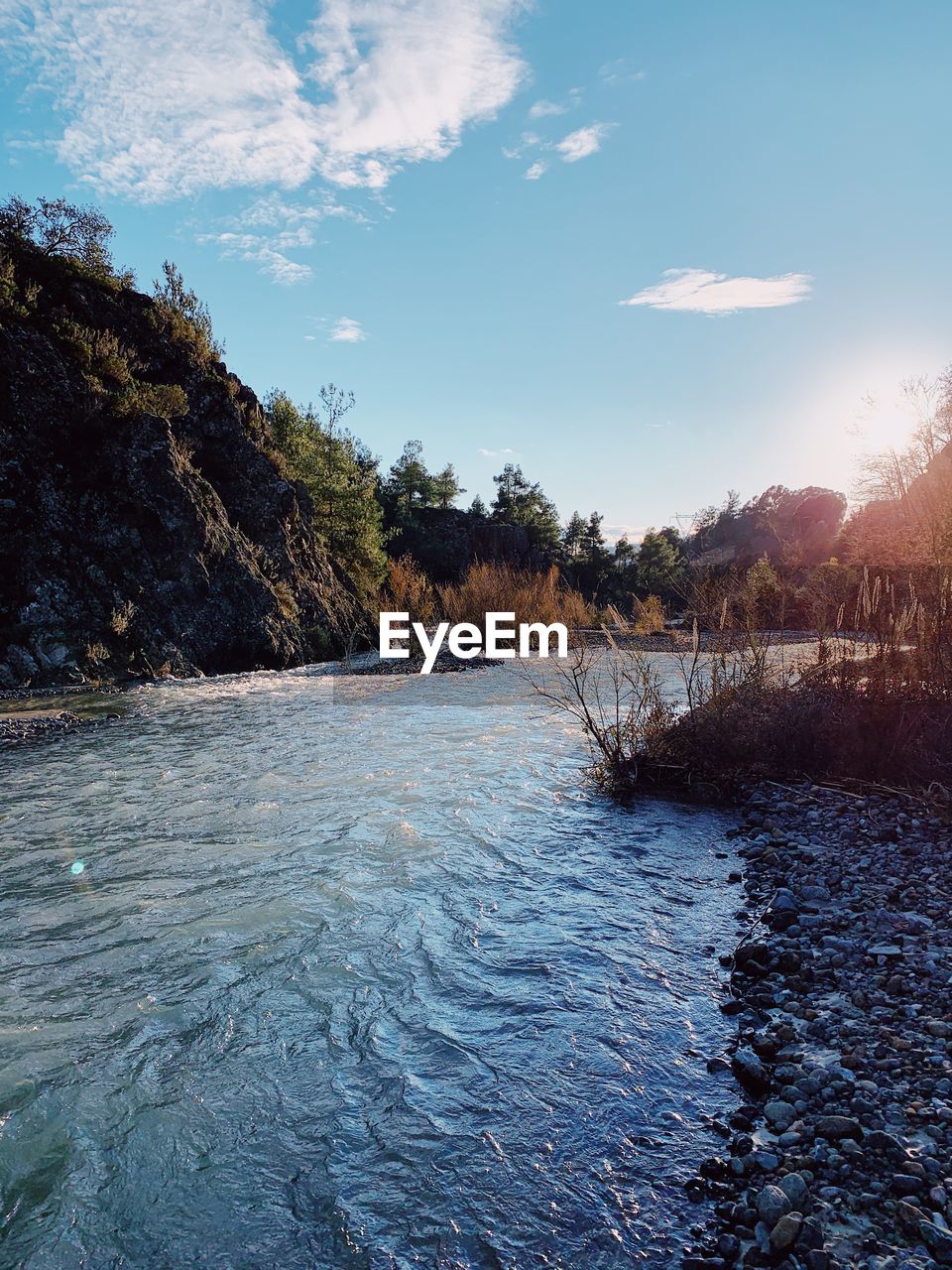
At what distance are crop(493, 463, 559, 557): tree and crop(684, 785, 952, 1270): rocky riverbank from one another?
4121 cm

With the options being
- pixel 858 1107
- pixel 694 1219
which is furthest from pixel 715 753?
pixel 694 1219

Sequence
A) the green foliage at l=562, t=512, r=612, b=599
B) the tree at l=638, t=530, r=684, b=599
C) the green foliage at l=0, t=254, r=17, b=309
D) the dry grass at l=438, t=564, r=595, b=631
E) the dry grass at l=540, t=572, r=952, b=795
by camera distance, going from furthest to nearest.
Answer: the green foliage at l=562, t=512, r=612, b=599 → the tree at l=638, t=530, r=684, b=599 → the dry grass at l=438, t=564, r=595, b=631 → the green foliage at l=0, t=254, r=17, b=309 → the dry grass at l=540, t=572, r=952, b=795

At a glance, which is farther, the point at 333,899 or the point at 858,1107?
the point at 333,899

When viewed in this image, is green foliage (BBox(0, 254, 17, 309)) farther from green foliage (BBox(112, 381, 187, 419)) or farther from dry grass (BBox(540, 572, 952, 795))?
dry grass (BBox(540, 572, 952, 795))

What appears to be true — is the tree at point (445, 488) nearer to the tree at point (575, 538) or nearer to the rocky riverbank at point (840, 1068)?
the tree at point (575, 538)

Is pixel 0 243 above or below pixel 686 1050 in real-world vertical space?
above

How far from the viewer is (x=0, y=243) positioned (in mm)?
16297

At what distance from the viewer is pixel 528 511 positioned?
151 ft

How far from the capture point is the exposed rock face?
1293 cm

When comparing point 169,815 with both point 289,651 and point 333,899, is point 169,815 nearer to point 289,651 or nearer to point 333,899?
point 333,899

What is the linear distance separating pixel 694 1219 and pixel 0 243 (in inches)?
813

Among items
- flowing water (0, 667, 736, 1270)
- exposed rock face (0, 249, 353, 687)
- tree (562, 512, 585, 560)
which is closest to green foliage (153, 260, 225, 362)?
exposed rock face (0, 249, 353, 687)

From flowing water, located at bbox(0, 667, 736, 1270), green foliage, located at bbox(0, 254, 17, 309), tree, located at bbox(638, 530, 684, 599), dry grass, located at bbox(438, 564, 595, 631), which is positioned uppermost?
green foliage, located at bbox(0, 254, 17, 309)

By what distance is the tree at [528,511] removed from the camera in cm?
4581
